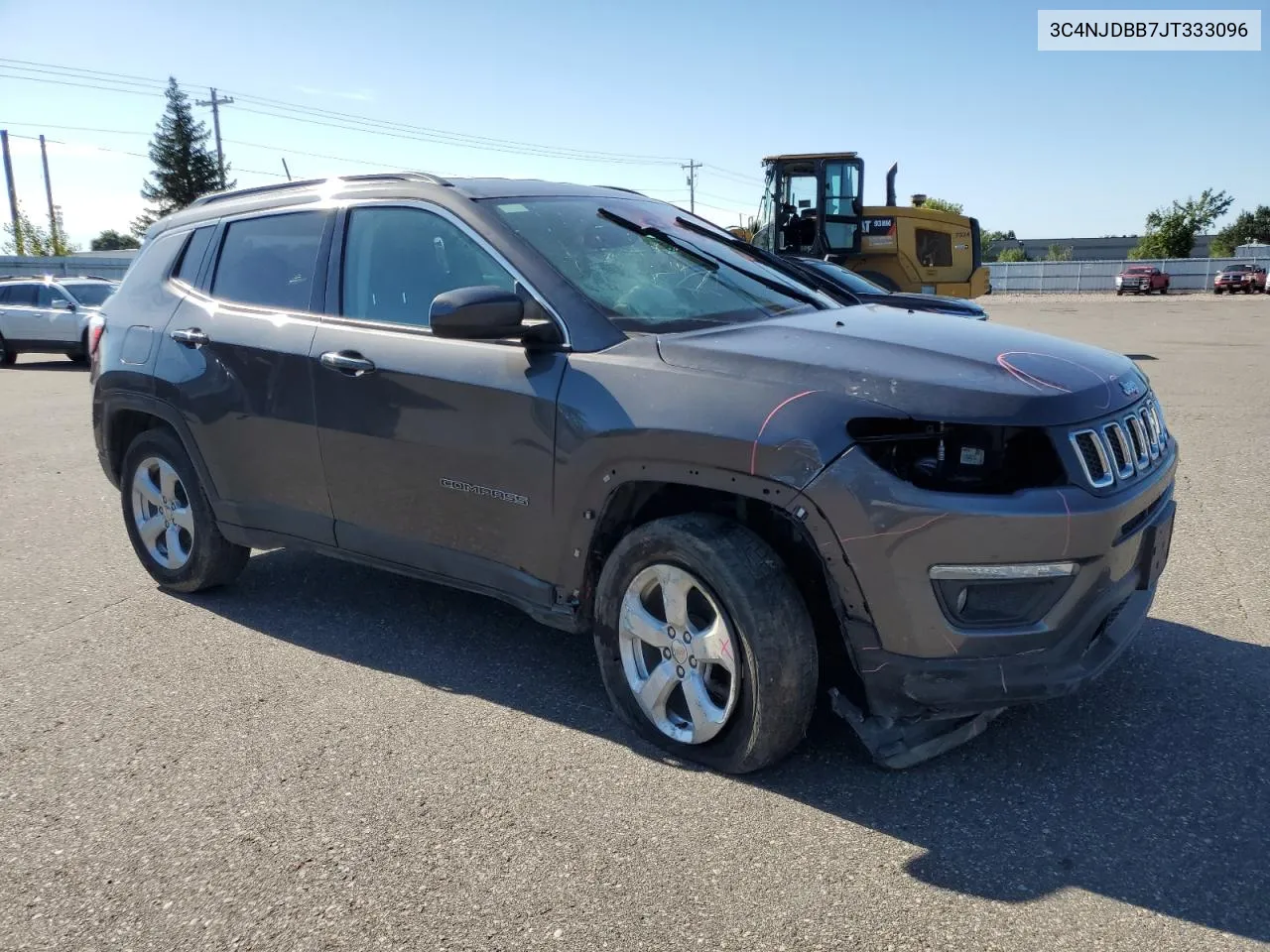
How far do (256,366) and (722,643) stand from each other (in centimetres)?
247

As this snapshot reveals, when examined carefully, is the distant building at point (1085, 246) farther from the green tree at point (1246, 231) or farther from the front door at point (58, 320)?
the front door at point (58, 320)

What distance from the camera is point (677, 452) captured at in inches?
126

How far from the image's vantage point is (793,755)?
3.45 m

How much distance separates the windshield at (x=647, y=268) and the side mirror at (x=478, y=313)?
322 mm

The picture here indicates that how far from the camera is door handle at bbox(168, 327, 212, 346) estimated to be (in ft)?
15.6

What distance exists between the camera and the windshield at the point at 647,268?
12.3ft

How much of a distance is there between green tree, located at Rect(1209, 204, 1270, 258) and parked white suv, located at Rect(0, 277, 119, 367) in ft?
225

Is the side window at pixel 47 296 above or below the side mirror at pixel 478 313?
above

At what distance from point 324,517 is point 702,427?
1980 millimetres

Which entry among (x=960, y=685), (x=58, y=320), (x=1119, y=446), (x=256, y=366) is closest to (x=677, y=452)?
(x=960, y=685)

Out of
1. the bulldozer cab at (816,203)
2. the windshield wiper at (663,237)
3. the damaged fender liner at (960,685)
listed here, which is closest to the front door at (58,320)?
the bulldozer cab at (816,203)

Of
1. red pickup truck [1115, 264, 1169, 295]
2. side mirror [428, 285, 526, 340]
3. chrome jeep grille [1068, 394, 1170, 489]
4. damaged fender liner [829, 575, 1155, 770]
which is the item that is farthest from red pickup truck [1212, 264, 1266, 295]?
side mirror [428, 285, 526, 340]

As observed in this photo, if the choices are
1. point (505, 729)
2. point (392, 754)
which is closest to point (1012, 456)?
point (505, 729)

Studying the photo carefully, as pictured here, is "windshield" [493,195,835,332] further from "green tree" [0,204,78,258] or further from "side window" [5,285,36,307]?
"green tree" [0,204,78,258]
